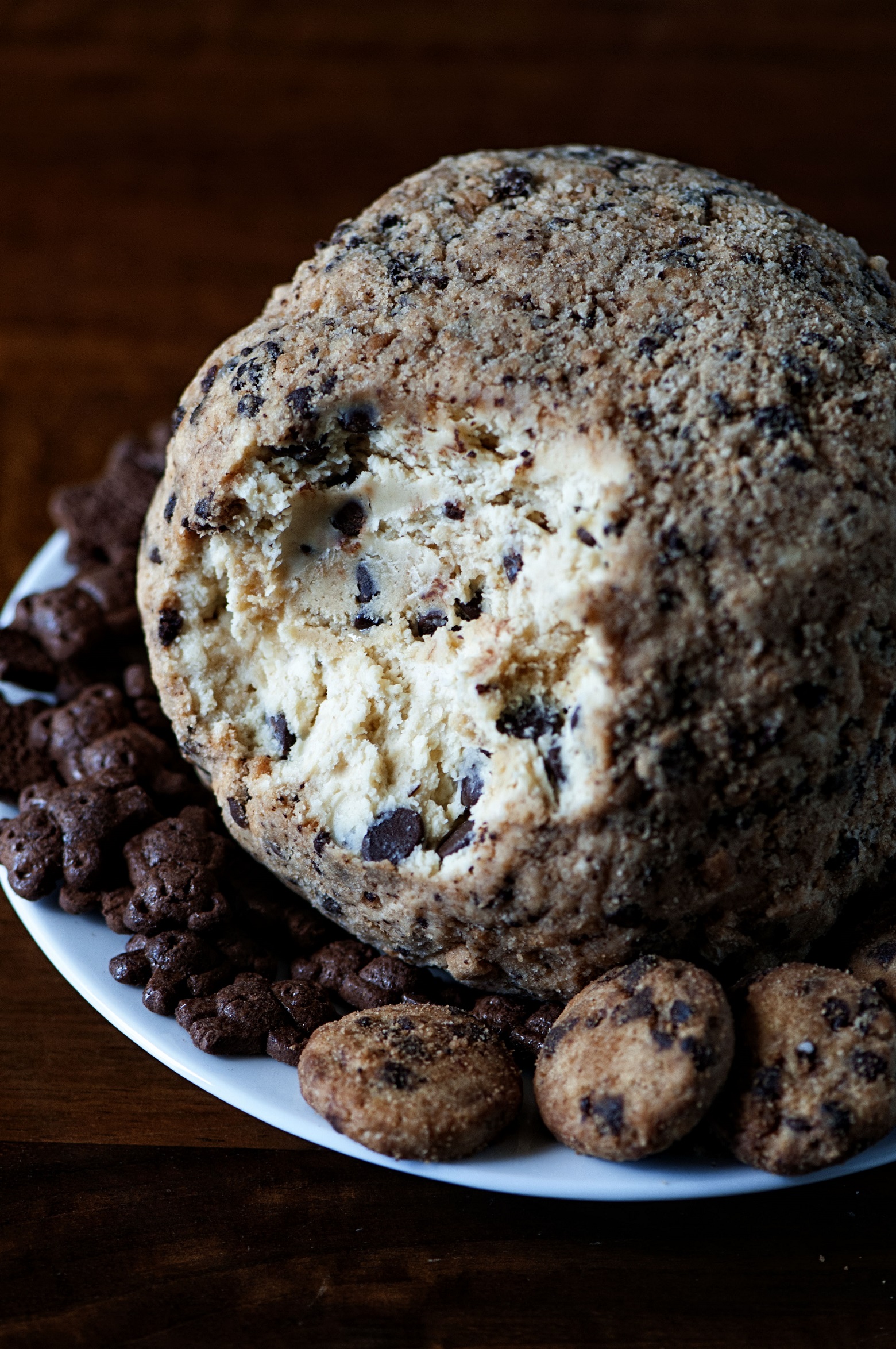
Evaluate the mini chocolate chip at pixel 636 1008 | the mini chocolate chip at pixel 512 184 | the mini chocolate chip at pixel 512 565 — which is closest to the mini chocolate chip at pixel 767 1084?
the mini chocolate chip at pixel 636 1008

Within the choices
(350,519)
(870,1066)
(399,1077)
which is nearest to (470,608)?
(350,519)

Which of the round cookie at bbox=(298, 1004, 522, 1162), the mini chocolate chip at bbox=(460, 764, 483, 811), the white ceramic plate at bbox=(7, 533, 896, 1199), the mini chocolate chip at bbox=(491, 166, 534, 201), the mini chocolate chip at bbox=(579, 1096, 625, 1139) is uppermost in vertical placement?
the mini chocolate chip at bbox=(491, 166, 534, 201)

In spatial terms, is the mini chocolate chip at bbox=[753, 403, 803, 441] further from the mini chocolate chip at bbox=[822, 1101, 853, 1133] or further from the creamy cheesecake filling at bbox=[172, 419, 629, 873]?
the mini chocolate chip at bbox=[822, 1101, 853, 1133]

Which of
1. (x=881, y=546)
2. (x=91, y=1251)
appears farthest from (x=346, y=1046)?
(x=881, y=546)

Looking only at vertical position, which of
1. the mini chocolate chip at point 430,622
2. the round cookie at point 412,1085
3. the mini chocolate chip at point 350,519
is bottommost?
the round cookie at point 412,1085

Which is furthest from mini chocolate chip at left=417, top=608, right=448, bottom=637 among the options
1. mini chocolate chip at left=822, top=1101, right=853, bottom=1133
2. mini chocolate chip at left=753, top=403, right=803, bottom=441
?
mini chocolate chip at left=822, top=1101, right=853, bottom=1133

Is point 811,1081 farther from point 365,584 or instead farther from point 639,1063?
point 365,584

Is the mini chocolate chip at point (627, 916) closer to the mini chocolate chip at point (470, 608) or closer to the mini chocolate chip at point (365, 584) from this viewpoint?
the mini chocolate chip at point (470, 608)
